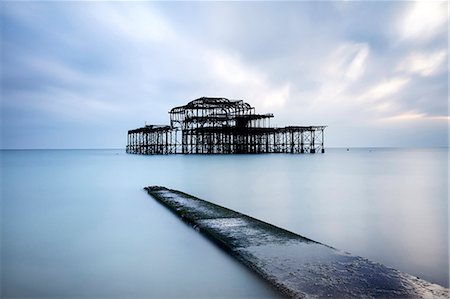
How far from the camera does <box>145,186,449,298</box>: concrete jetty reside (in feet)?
14.6

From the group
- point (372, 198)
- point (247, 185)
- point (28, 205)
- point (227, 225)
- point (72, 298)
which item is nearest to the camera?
point (72, 298)

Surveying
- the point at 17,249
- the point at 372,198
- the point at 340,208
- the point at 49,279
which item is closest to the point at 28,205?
the point at 17,249

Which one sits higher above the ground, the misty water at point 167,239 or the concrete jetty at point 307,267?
the concrete jetty at point 307,267

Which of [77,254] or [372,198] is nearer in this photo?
[77,254]

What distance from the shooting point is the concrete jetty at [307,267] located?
4461mm

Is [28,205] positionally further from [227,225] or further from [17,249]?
[227,225]

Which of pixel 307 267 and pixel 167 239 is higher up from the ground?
pixel 307 267

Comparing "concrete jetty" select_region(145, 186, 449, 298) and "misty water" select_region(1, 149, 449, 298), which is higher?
"concrete jetty" select_region(145, 186, 449, 298)

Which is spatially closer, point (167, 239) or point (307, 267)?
point (307, 267)

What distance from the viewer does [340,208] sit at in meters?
12.9

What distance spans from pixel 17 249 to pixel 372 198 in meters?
13.1

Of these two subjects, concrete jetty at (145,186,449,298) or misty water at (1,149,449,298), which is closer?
concrete jetty at (145,186,449,298)

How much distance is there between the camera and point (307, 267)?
5.29m

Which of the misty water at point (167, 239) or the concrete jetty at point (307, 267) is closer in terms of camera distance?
the concrete jetty at point (307, 267)
